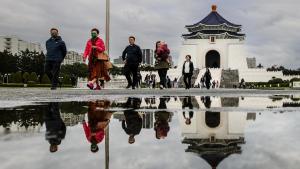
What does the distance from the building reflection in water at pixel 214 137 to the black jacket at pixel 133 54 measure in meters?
10.1

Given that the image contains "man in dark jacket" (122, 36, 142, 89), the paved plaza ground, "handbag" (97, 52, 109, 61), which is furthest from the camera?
"man in dark jacket" (122, 36, 142, 89)

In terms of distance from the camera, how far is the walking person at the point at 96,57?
41.6ft

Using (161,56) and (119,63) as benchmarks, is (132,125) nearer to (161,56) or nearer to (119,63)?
(161,56)

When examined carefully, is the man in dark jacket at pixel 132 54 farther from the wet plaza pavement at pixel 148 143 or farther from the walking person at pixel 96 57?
the wet plaza pavement at pixel 148 143

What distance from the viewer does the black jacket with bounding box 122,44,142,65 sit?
14391 mm

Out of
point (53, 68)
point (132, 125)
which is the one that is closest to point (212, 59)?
point (53, 68)

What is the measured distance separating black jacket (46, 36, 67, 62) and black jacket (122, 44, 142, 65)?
2.91 metres

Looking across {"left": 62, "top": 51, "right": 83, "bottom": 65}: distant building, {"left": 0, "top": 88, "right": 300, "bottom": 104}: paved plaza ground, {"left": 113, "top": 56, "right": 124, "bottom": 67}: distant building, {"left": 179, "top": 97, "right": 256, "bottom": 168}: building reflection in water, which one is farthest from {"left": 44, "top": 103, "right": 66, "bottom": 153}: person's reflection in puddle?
{"left": 62, "top": 51, "right": 83, "bottom": 65}: distant building

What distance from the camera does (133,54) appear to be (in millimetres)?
14398

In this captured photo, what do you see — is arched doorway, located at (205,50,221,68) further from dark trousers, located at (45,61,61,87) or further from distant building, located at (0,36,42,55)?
distant building, located at (0,36,42,55)

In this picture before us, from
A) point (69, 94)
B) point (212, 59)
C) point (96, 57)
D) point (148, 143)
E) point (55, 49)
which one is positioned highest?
point (212, 59)

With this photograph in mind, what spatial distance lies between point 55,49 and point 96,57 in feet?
4.96

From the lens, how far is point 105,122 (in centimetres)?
398

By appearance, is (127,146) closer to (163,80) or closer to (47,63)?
(47,63)
